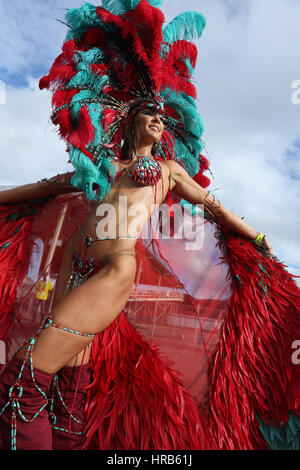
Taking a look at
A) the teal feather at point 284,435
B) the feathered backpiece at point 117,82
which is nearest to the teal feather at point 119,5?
the feathered backpiece at point 117,82

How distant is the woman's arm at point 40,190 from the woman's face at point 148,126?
1.48ft

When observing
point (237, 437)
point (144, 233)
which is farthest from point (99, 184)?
point (237, 437)

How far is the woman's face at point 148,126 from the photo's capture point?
1.71m

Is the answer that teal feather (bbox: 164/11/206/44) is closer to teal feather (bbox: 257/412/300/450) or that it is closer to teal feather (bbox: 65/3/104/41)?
teal feather (bbox: 65/3/104/41)

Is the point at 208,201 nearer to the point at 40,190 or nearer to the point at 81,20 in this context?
the point at 40,190

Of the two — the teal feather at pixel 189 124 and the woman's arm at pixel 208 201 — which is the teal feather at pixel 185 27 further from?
the woman's arm at pixel 208 201

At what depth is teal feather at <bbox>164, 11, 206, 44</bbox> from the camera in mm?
1775

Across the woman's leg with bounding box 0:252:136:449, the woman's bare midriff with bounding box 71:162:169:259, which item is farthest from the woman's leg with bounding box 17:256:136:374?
the woman's bare midriff with bounding box 71:162:169:259

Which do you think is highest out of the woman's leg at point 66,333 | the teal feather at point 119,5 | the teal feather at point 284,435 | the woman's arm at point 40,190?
the teal feather at point 119,5

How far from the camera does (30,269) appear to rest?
6.02 ft

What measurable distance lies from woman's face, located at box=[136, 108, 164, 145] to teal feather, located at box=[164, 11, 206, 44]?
450mm

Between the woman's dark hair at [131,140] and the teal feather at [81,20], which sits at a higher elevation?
the teal feather at [81,20]

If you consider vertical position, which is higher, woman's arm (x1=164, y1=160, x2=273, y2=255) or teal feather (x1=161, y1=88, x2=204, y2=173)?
teal feather (x1=161, y1=88, x2=204, y2=173)
